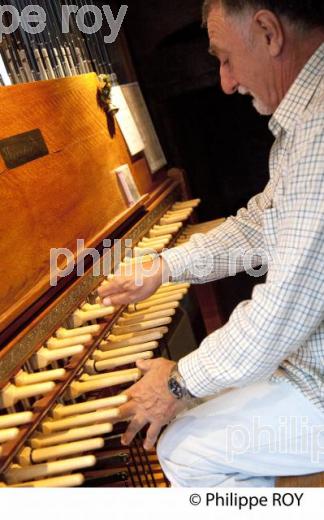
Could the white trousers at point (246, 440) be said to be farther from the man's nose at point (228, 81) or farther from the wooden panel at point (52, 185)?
the man's nose at point (228, 81)

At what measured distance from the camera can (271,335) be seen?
1.41 metres

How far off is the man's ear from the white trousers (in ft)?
3.07

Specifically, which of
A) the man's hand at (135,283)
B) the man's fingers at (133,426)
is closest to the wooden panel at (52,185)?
the man's hand at (135,283)

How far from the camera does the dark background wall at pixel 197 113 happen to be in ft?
12.8

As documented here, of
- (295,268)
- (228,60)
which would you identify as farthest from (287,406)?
(228,60)

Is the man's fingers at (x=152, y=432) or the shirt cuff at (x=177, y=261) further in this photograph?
the shirt cuff at (x=177, y=261)

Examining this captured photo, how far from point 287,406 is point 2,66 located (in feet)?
5.69

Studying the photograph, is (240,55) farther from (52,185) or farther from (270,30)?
(52,185)

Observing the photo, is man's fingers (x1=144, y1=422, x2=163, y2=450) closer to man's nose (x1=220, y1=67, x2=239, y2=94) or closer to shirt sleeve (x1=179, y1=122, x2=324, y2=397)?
shirt sleeve (x1=179, y1=122, x2=324, y2=397)

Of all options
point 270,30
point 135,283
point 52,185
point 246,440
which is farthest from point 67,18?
point 246,440

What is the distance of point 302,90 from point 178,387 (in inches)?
34.3

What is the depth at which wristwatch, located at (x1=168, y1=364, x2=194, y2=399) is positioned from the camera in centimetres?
157

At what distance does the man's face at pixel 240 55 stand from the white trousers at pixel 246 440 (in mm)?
883
